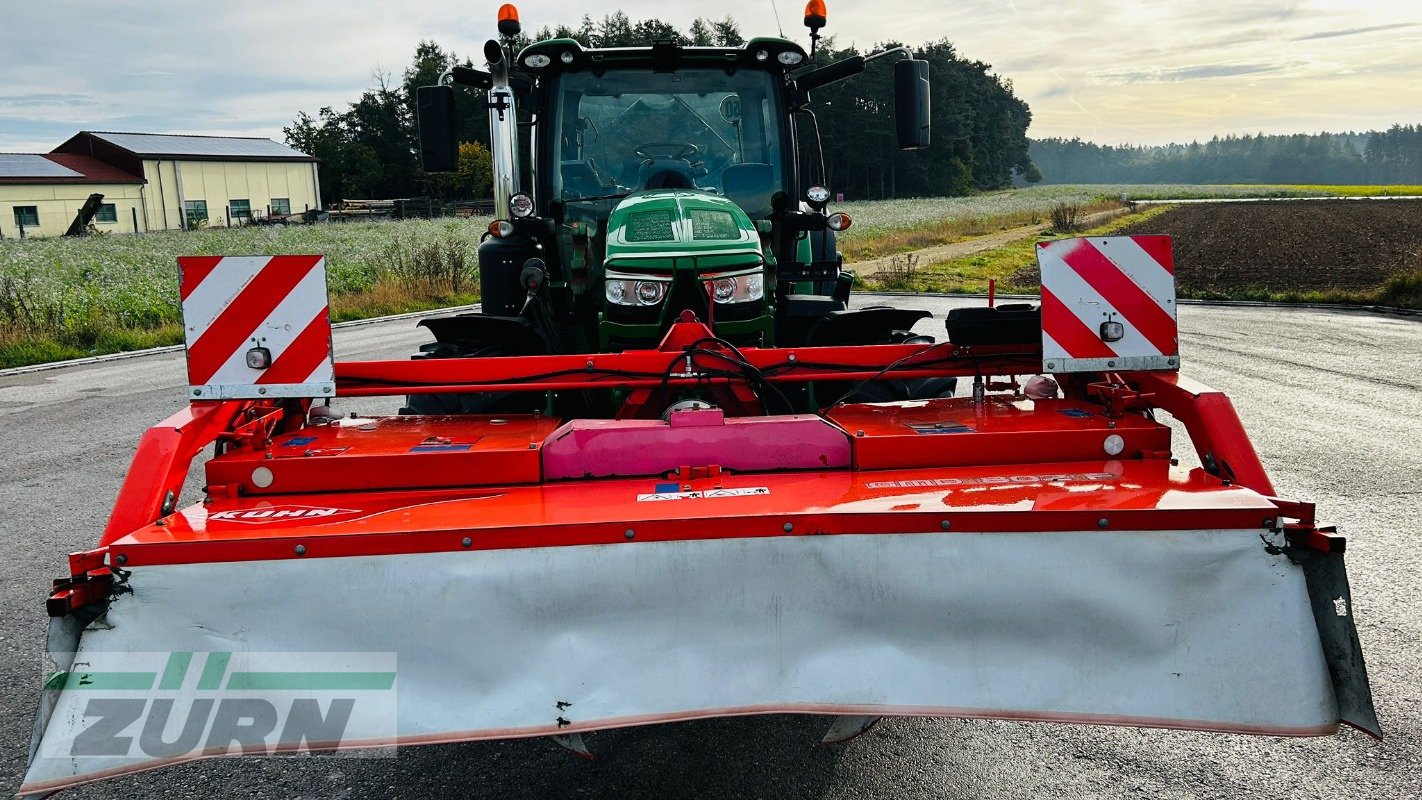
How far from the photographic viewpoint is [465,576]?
2584 mm

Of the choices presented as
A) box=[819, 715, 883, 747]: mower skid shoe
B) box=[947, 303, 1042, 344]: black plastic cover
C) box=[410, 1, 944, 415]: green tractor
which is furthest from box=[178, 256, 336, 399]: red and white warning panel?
box=[947, 303, 1042, 344]: black plastic cover

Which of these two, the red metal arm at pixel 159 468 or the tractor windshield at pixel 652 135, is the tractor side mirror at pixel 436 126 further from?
the red metal arm at pixel 159 468

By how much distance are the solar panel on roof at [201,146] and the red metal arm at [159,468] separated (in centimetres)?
6203

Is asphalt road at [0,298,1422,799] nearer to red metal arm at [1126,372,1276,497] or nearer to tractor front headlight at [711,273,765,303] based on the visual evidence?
red metal arm at [1126,372,1276,497]

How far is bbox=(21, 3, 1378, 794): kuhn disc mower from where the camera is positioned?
2545 millimetres

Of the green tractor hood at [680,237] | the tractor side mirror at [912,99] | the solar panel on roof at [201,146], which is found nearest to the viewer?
the green tractor hood at [680,237]

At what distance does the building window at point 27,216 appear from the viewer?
168ft

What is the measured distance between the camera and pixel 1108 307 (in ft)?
11.7

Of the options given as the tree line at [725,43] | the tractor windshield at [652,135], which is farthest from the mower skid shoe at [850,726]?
the tree line at [725,43]

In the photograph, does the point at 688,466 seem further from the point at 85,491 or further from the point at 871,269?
the point at 871,269

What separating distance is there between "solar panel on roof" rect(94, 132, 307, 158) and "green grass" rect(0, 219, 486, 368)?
96.6 ft

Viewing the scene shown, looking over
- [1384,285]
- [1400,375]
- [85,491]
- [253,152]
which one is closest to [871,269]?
[1384,285]

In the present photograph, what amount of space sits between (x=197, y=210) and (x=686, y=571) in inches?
2517

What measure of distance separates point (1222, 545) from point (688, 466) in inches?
58.1
